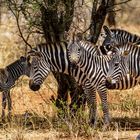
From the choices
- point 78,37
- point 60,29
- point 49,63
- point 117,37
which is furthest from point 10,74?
point 78,37

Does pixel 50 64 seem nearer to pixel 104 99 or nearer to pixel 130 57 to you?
pixel 104 99

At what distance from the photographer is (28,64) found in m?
12.6

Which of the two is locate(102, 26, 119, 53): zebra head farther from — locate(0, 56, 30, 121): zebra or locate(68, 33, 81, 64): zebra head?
locate(68, 33, 81, 64): zebra head

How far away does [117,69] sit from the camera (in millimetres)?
10641

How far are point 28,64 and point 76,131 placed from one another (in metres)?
3.23

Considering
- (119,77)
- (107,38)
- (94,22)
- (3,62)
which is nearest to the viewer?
(119,77)

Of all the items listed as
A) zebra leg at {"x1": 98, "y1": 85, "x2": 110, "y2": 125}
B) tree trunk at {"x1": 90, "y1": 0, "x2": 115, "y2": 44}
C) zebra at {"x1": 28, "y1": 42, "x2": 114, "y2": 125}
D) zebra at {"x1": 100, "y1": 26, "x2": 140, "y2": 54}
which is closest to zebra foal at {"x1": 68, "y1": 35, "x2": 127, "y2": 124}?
zebra leg at {"x1": 98, "y1": 85, "x2": 110, "y2": 125}

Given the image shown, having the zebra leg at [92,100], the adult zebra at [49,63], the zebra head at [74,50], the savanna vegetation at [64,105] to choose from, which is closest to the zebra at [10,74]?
the savanna vegetation at [64,105]

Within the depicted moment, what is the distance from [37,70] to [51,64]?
324mm

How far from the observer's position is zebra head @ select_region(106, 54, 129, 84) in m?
10.6

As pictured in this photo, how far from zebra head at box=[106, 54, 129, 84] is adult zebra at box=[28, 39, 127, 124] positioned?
0.67 metres

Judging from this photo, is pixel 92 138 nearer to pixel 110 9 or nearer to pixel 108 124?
pixel 108 124

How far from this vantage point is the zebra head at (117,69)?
34.8 feet

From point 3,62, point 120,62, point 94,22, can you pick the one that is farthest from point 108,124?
point 3,62
